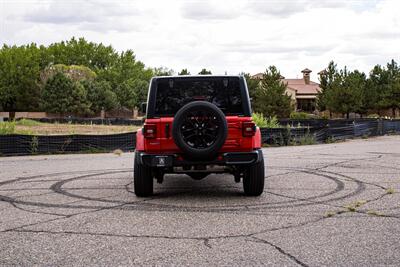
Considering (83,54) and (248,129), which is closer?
(248,129)

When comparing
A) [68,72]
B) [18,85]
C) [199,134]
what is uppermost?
[68,72]

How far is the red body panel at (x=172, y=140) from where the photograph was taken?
8148 mm

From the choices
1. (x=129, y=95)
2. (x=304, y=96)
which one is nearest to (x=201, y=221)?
(x=129, y=95)

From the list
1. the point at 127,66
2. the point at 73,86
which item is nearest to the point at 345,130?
the point at 73,86

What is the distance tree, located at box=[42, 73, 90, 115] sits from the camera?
259ft

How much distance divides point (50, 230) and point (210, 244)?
77.4 inches

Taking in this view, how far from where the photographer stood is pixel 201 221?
6711mm

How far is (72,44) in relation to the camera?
398 ft

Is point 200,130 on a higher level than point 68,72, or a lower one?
lower

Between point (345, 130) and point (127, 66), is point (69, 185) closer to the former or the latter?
point (345, 130)

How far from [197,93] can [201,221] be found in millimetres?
2918

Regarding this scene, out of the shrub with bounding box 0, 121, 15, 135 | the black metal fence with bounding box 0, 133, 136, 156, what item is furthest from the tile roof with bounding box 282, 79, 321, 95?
the black metal fence with bounding box 0, 133, 136, 156

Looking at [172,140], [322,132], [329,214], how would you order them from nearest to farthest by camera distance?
[329,214] → [172,140] → [322,132]

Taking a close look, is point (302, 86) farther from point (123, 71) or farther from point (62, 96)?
point (62, 96)
